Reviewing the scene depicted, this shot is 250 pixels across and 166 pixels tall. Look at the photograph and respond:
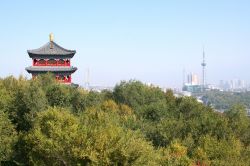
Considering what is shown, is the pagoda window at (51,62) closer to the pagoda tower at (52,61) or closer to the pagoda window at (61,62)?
the pagoda tower at (52,61)

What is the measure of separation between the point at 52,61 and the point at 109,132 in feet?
86.0

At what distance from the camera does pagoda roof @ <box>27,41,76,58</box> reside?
41.1 metres

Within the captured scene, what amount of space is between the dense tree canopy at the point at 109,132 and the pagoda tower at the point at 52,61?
269 centimetres

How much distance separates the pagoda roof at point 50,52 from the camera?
135 ft

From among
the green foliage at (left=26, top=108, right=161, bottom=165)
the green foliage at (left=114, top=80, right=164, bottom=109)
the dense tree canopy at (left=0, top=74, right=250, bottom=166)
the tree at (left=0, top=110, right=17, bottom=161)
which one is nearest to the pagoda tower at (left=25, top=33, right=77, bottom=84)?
the dense tree canopy at (left=0, top=74, right=250, bottom=166)

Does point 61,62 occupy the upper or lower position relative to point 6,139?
upper

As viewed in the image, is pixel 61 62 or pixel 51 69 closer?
pixel 51 69

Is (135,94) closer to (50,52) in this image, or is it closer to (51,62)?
(51,62)

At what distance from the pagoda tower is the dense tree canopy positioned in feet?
8.83

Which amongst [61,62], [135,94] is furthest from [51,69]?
[135,94]

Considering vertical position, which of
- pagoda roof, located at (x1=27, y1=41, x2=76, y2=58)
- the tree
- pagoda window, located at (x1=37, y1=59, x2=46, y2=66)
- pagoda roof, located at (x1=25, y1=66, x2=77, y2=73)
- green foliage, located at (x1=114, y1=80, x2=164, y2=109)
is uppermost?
pagoda roof, located at (x1=27, y1=41, x2=76, y2=58)

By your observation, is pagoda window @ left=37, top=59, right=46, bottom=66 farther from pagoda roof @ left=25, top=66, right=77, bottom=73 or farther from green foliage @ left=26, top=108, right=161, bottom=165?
green foliage @ left=26, top=108, right=161, bottom=165

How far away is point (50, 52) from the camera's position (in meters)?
41.5

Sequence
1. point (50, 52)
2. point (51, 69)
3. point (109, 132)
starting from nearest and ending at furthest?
point (109, 132), point (51, 69), point (50, 52)
